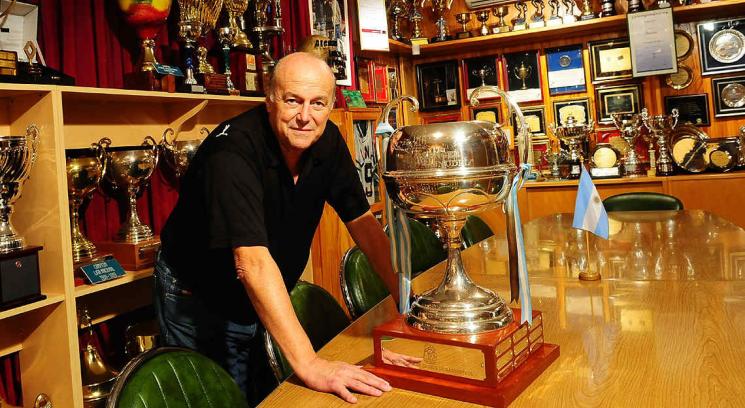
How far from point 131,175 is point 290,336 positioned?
5.24 feet

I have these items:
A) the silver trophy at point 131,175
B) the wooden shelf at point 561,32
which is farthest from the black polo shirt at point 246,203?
the wooden shelf at point 561,32

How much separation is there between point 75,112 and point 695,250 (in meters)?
2.37

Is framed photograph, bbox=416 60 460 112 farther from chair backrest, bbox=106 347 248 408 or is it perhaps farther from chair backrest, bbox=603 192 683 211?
chair backrest, bbox=106 347 248 408

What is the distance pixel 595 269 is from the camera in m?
2.08

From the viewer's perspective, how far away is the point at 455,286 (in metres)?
1.28

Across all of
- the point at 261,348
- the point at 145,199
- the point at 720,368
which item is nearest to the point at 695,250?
the point at 720,368

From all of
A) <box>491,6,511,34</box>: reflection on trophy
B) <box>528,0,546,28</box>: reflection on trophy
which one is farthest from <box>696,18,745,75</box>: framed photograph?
<box>491,6,511,34</box>: reflection on trophy

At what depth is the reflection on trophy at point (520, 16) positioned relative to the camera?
16.6 feet

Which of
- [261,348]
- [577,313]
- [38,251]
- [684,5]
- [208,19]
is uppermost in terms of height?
[684,5]

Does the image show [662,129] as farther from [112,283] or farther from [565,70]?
[112,283]

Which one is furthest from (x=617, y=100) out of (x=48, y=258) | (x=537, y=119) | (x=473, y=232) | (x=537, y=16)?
(x=48, y=258)

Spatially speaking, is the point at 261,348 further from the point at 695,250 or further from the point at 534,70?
the point at 534,70

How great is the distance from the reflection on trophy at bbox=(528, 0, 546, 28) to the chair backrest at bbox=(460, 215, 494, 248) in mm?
2171

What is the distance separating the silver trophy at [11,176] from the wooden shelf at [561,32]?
315 centimetres
